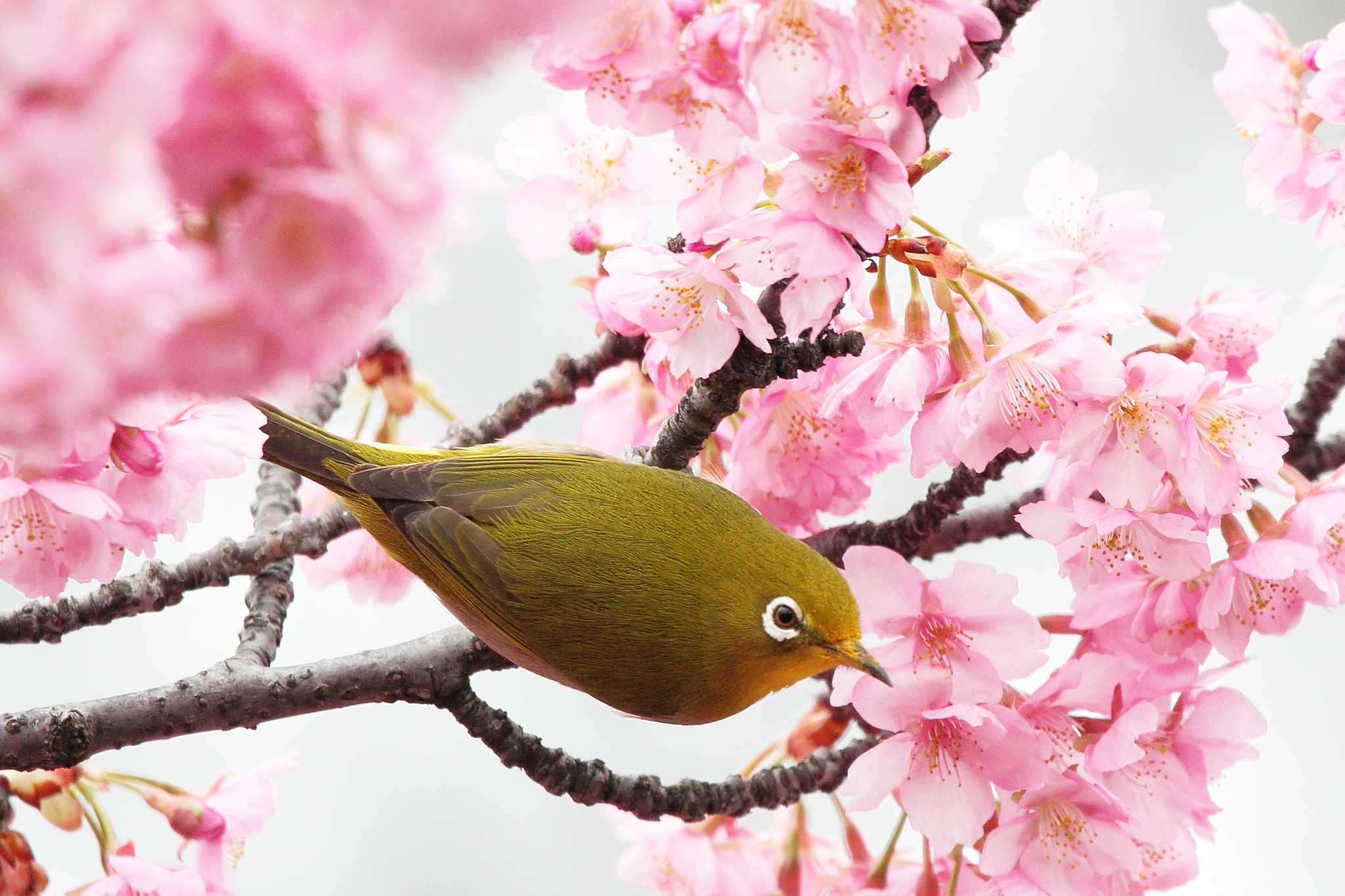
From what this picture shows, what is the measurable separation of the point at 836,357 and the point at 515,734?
36 cm

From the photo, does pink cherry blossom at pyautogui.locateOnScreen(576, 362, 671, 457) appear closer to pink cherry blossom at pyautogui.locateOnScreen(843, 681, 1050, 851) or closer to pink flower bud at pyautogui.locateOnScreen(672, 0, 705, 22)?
pink cherry blossom at pyautogui.locateOnScreen(843, 681, 1050, 851)

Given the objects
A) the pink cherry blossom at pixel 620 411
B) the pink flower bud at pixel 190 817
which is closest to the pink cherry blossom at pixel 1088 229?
the pink cherry blossom at pixel 620 411

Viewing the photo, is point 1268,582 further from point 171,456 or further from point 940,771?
point 171,456

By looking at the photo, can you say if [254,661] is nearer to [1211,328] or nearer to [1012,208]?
[1211,328]

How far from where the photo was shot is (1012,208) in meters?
1.89

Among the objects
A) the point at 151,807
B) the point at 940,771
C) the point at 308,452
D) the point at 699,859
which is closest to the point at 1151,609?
the point at 940,771

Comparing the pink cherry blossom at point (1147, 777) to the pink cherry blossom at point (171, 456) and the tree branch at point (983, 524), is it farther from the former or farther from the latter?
the pink cherry blossom at point (171, 456)

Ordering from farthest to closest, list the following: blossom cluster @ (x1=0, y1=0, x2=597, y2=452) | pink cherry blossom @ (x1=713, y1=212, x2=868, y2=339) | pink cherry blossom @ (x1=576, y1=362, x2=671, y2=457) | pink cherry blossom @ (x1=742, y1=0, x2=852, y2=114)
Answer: pink cherry blossom @ (x1=576, y1=362, x2=671, y2=457)
pink cherry blossom @ (x1=713, y1=212, x2=868, y2=339)
pink cherry blossom @ (x1=742, y1=0, x2=852, y2=114)
blossom cluster @ (x1=0, y1=0, x2=597, y2=452)

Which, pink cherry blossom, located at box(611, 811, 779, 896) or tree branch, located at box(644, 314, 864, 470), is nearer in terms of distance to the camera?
tree branch, located at box(644, 314, 864, 470)

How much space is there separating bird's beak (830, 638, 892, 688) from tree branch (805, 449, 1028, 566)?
5.1 inches

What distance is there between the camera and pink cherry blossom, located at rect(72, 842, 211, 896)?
813 millimetres

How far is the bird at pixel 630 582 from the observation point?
2.72 feet

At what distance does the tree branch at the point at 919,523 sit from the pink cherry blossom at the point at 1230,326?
0.16 metres

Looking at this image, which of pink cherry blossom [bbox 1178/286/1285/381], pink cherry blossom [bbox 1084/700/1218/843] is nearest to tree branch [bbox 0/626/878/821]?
pink cherry blossom [bbox 1084/700/1218/843]
